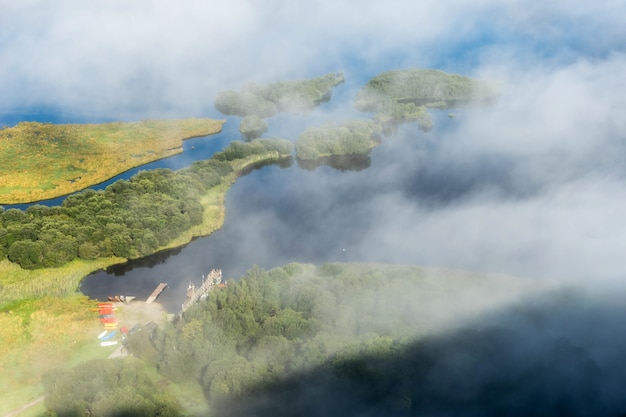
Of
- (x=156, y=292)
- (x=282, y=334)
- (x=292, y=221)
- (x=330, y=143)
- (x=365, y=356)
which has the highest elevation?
(x=330, y=143)

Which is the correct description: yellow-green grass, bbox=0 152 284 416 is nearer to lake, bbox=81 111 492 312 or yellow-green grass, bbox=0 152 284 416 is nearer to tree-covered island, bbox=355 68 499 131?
lake, bbox=81 111 492 312

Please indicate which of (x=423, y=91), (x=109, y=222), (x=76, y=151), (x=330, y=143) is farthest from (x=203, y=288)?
(x=423, y=91)

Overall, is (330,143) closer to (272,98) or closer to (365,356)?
(272,98)

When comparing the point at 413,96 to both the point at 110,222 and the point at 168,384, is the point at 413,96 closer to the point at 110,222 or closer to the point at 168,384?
the point at 110,222

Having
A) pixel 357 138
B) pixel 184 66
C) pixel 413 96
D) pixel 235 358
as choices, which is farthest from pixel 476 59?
pixel 235 358

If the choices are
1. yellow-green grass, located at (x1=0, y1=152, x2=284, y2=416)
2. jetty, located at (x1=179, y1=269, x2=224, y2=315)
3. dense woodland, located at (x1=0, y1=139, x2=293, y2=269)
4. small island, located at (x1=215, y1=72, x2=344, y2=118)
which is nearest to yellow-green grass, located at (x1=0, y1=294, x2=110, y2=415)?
yellow-green grass, located at (x1=0, y1=152, x2=284, y2=416)

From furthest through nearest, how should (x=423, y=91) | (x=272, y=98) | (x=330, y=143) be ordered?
(x=423, y=91) < (x=272, y=98) < (x=330, y=143)
